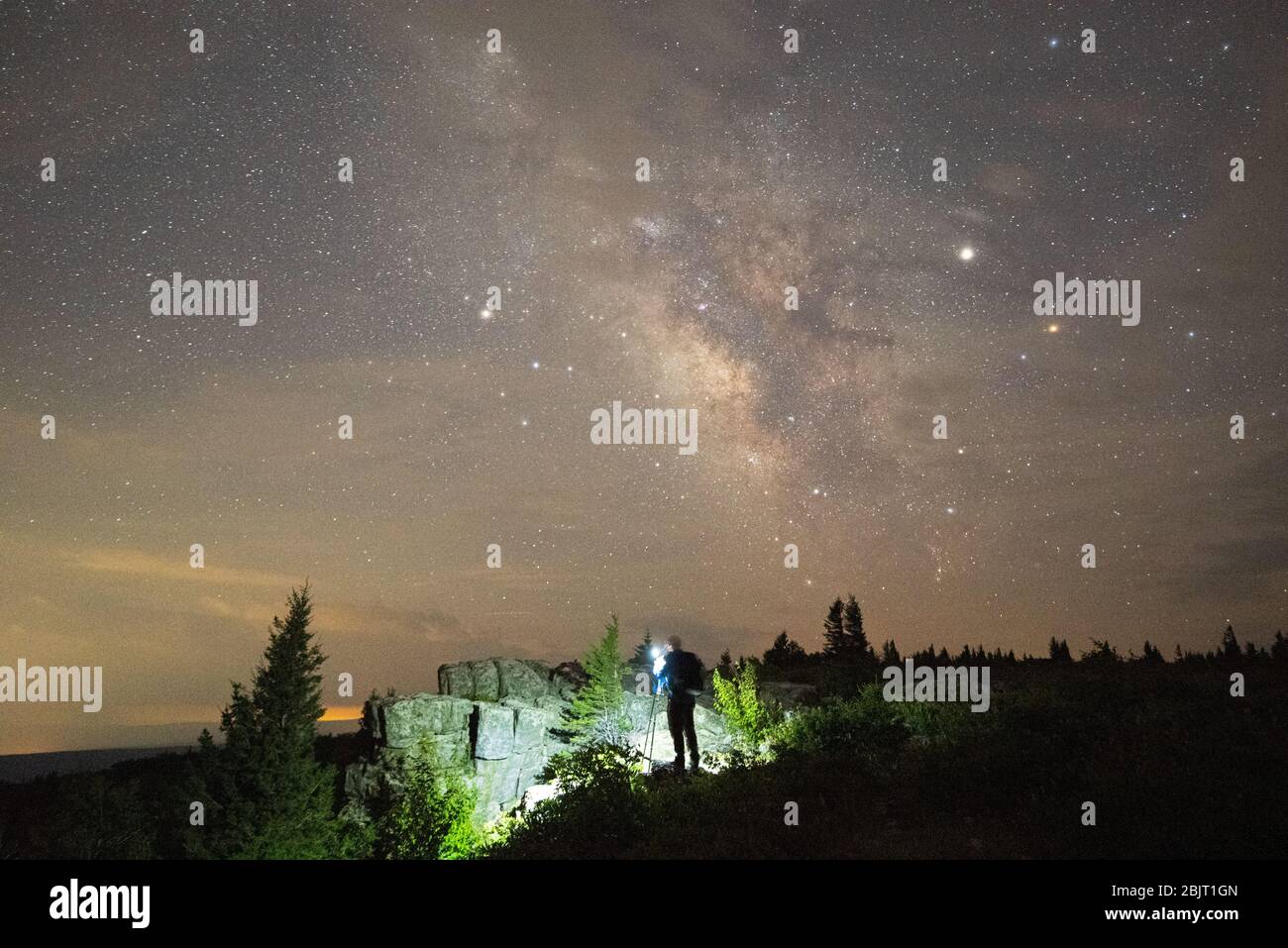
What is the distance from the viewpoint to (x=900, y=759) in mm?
14086

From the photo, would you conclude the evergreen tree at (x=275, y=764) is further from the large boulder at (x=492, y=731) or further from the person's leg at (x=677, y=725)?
the person's leg at (x=677, y=725)

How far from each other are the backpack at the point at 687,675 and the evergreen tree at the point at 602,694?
16.2 metres

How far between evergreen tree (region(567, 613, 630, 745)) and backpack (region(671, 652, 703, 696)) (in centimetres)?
1624

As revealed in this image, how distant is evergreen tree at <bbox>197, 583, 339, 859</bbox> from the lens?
41.6 m

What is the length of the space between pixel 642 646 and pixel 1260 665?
117 ft

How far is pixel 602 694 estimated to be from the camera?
32406 millimetres

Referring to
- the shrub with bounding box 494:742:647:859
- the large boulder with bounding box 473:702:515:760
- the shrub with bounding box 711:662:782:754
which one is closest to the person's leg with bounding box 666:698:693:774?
the shrub with bounding box 494:742:647:859

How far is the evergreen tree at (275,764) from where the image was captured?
41.6m

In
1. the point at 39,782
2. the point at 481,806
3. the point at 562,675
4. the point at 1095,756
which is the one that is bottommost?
the point at 39,782

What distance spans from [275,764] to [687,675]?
40119 millimetres

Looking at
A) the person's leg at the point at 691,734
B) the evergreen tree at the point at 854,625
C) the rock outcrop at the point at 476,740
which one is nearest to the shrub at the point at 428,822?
the rock outcrop at the point at 476,740

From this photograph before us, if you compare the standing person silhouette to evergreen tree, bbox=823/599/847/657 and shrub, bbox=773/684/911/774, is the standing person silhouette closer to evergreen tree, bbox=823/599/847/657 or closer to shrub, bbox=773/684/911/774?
shrub, bbox=773/684/911/774
